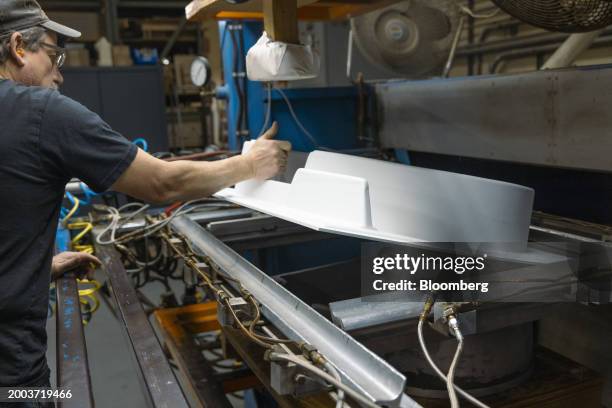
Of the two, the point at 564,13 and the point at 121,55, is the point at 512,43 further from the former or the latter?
the point at 121,55

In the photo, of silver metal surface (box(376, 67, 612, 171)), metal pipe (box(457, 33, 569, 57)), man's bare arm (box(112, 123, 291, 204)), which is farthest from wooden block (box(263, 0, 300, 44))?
metal pipe (box(457, 33, 569, 57))

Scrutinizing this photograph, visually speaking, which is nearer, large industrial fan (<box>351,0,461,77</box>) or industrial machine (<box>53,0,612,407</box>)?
industrial machine (<box>53,0,612,407</box>)

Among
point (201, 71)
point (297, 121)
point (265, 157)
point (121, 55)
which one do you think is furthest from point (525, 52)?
point (121, 55)

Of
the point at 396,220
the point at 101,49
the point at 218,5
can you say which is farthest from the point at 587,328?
the point at 101,49

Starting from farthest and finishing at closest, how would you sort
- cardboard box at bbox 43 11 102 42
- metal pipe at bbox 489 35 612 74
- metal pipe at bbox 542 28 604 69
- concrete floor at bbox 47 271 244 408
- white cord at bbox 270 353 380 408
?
1. cardboard box at bbox 43 11 102 42
2. metal pipe at bbox 489 35 612 74
3. concrete floor at bbox 47 271 244 408
4. metal pipe at bbox 542 28 604 69
5. white cord at bbox 270 353 380 408

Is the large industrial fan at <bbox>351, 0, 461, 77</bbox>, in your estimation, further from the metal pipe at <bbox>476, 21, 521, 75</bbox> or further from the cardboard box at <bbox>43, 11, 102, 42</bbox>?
the cardboard box at <bbox>43, 11, 102, 42</bbox>

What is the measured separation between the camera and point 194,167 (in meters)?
1.12

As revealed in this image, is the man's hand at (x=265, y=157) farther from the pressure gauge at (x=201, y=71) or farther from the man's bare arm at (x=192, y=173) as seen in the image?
the pressure gauge at (x=201, y=71)

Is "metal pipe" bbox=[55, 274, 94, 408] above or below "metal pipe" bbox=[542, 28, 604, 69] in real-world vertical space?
below

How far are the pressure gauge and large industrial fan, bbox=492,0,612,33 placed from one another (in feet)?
4.04

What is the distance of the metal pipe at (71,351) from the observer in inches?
31.9

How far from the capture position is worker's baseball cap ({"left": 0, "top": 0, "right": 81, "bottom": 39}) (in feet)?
3.05

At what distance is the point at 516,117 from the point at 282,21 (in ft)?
2.46

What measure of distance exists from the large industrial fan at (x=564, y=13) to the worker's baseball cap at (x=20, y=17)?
3.54ft
